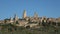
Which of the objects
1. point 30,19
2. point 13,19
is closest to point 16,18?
point 13,19

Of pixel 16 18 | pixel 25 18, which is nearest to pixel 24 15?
pixel 25 18

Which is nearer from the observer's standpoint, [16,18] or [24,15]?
[16,18]

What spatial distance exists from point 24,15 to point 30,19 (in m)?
5.63

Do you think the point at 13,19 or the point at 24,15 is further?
the point at 24,15

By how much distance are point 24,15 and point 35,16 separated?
584 cm

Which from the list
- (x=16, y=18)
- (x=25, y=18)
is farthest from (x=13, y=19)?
(x=25, y=18)

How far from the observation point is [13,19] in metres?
89.6

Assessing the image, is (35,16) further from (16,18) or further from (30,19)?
(16,18)

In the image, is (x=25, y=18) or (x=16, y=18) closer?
(x=16, y=18)

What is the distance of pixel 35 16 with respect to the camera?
3738 inches

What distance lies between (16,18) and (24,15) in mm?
9675

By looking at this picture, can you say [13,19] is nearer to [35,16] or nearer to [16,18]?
[16,18]

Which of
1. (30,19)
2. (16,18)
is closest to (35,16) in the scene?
(30,19)

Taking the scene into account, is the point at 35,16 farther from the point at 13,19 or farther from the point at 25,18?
the point at 13,19
